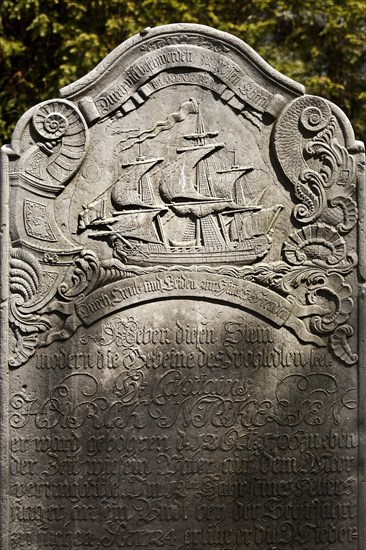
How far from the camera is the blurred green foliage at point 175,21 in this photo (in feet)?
43.2

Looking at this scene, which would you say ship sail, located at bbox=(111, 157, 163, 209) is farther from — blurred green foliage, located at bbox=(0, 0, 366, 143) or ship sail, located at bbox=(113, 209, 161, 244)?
blurred green foliage, located at bbox=(0, 0, 366, 143)

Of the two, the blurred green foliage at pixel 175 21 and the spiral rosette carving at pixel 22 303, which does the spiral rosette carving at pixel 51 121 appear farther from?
the blurred green foliage at pixel 175 21

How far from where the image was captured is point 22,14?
13742 millimetres

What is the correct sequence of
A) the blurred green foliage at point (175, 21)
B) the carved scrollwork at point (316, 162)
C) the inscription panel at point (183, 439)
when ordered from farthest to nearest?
the blurred green foliage at point (175, 21) < the carved scrollwork at point (316, 162) < the inscription panel at point (183, 439)

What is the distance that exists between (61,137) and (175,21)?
611 cm

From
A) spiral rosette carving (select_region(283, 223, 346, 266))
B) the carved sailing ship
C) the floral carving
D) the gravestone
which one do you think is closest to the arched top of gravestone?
the gravestone

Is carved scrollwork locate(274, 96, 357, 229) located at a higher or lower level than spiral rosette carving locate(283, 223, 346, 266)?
higher

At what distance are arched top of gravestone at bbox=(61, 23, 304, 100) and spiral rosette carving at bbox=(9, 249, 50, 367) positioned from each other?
1.17m

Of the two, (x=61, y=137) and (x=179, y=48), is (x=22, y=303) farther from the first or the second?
(x=179, y=48)

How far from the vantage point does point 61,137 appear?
7418 mm

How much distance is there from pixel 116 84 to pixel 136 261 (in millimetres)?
1219

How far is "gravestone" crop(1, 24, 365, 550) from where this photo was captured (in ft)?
24.1

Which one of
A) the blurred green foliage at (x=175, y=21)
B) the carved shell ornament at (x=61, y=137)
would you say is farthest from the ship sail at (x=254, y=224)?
the blurred green foliage at (x=175, y=21)

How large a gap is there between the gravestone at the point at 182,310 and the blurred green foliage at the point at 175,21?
18.7ft
